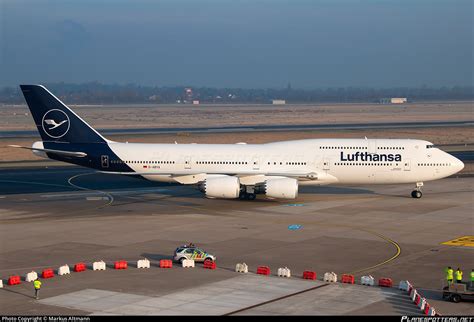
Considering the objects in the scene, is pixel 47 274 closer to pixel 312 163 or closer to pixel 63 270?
pixel 63 270

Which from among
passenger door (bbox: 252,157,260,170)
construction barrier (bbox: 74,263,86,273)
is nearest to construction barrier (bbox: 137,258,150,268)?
construction barrier (bbox: 74,263,86,273)

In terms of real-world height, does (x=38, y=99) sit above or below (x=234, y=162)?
above

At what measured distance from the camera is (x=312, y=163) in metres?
63.8

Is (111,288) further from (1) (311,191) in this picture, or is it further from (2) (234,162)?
(1) (311,191)

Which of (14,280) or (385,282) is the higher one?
→ (385,282)

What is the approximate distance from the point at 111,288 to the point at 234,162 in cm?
2973

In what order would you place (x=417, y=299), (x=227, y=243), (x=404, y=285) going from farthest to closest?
(x=227, y=243) < (x=404, y=285) < (x=417, y=299)

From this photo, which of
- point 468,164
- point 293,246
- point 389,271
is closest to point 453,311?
point 389,271

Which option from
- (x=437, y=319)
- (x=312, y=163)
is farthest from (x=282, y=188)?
(x=437, y=319)

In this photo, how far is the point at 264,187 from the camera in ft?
202

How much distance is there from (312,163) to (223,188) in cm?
839

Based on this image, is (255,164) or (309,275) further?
(255,164)

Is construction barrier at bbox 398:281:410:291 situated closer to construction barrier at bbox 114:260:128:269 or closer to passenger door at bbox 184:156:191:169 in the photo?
construction barrier at bbox 114:260:128:269

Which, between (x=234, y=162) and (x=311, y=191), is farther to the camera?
(x=311, y=191)
